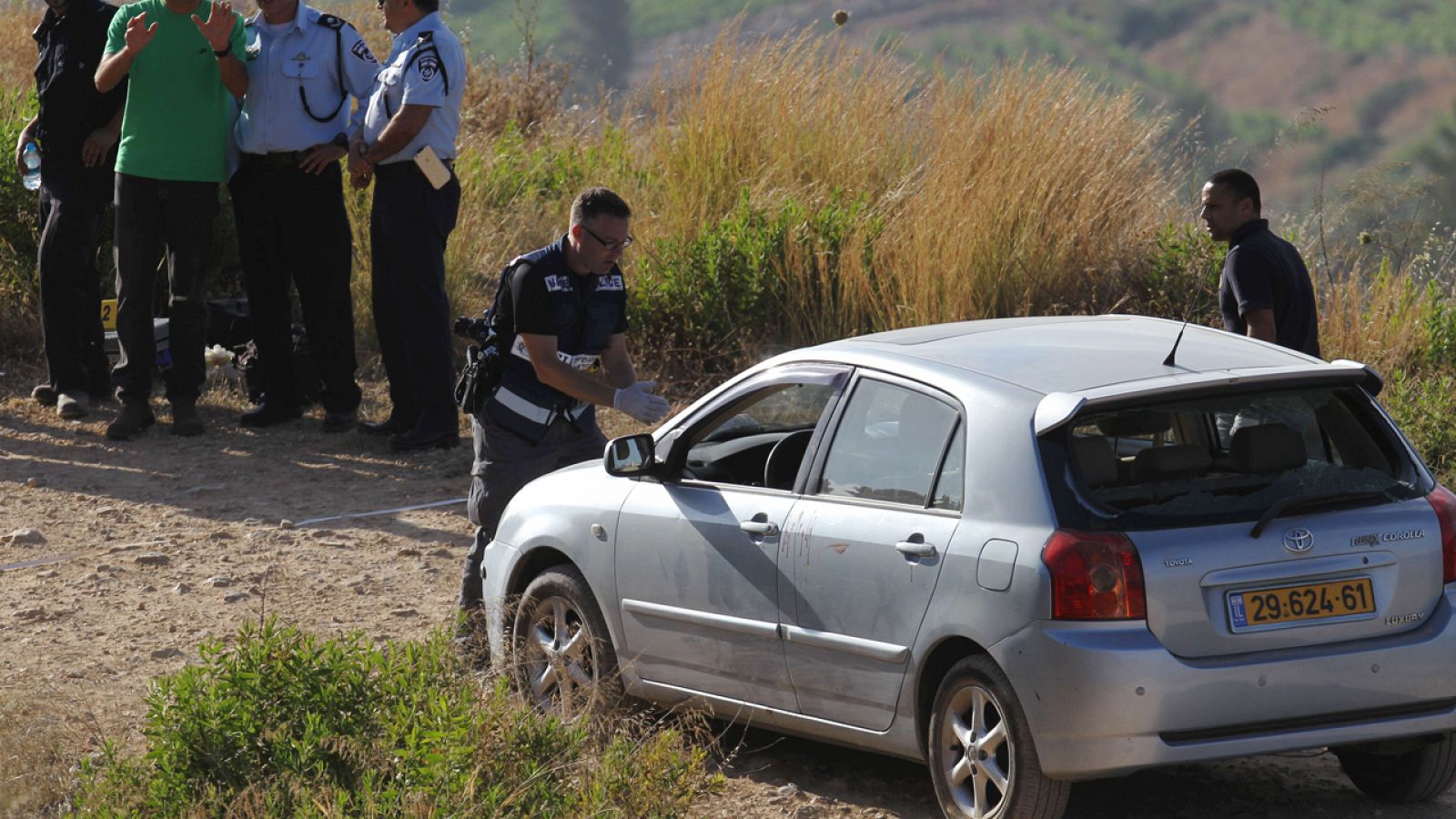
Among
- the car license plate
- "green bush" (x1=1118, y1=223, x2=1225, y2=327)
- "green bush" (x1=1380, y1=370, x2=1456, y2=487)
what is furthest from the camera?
"green bush" (x1=1118, y1=223, x2=1225, y2=327)

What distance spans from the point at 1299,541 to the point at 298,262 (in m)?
6.64

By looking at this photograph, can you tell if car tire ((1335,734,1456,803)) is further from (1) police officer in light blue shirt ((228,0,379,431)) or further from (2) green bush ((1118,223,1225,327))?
(1) police officer in light blue shirt ((228,0,379,431))

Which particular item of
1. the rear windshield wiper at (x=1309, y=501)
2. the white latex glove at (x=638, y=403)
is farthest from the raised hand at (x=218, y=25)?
the rear windshield wiper at (x=1309, y=501)

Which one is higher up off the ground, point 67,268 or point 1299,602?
point 67,268

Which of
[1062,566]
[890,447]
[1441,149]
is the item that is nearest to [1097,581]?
[1062,566]

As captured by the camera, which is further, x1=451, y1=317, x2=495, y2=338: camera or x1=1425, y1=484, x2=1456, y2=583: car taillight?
x1=451, y1=317, x2=495, y2=338: camera

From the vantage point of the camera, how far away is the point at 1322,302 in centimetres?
1053

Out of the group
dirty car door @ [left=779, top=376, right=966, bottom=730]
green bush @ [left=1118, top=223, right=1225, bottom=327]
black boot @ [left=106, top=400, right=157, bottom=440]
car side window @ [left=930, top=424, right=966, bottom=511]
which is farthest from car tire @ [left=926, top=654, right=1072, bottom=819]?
black boot @ [left=106, top=400, right=157, bottom=440]

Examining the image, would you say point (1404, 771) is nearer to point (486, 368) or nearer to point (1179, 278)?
point (486, 368)

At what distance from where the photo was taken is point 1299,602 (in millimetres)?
4512

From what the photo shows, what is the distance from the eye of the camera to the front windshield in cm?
453

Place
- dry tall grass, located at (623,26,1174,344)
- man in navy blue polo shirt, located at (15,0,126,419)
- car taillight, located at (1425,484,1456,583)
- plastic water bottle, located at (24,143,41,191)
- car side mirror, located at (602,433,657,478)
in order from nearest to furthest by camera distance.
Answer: car taillight, located at (1425,484,1456,583), car side mirror, located at (602,433,657,478), man in navy blue polo shirt, located at (15,0,126,419), plastic water bottle, located at (24,143,41,191), dry tall grass, located at (623,26,1174,344)

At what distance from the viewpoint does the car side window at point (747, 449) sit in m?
5.54

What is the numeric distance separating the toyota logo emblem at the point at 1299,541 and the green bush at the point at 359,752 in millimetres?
1522
